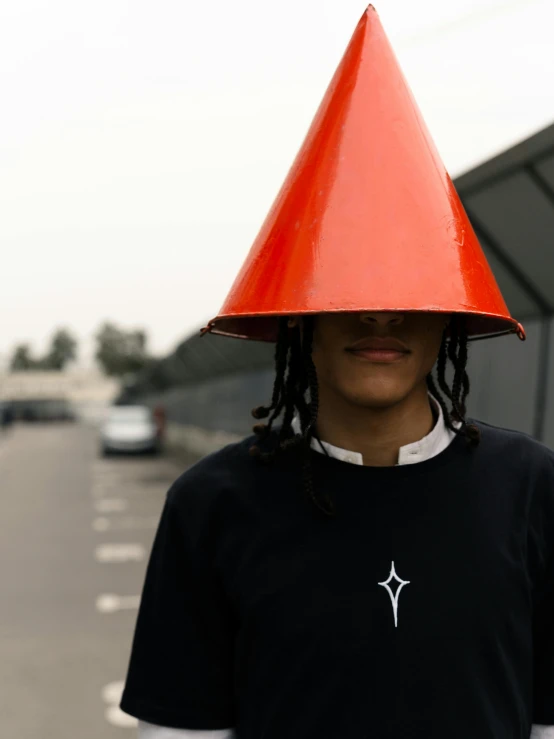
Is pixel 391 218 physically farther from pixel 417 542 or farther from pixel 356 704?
pixel 356 704

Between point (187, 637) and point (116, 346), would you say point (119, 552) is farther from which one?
point (116, 346)

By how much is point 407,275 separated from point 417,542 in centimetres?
43

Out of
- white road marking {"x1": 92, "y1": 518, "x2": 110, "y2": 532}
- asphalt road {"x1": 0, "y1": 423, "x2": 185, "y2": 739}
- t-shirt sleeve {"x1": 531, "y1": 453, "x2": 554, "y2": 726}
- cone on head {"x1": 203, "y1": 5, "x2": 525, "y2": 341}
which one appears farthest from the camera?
white road marking {"x1": 92, "y1": 518, "x2": 110, "y2": 532}

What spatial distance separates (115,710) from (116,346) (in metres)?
140

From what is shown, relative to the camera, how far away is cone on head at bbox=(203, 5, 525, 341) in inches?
55.8

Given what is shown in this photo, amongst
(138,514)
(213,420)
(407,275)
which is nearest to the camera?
(407,275)

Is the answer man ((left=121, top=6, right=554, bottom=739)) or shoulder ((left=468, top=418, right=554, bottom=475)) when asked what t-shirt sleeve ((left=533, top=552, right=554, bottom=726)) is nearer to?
man ((left=121, top=6, right=554, bottom=739))

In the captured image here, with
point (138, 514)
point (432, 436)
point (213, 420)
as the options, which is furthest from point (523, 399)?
point (213, 420)

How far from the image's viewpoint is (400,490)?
152cm

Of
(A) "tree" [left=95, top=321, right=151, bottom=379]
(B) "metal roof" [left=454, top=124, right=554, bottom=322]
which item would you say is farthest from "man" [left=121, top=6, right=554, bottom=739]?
(A) "tree" [left=95, top=321, right=151, bottom=379]

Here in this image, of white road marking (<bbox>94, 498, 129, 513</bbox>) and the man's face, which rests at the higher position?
the man's face

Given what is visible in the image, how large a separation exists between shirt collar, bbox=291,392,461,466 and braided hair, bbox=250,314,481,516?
21 millimetres

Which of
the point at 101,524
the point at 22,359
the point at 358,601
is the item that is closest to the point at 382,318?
the point at 358,601

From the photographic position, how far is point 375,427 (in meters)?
→ 1.60
